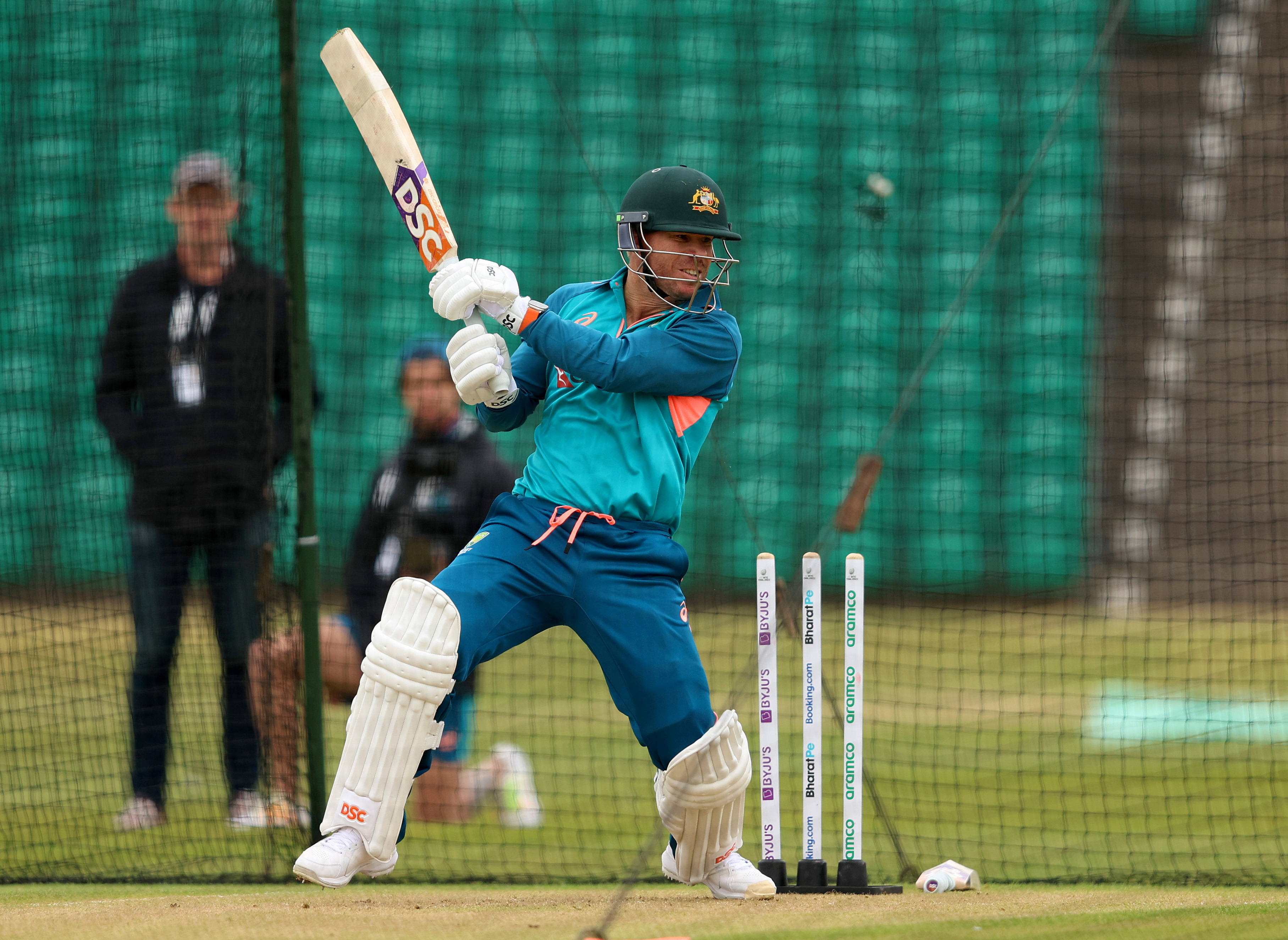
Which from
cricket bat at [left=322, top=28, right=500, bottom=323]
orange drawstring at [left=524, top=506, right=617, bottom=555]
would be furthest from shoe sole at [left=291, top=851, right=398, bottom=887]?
cricket bat at [left=322, top=28, right=500, bottom=323]

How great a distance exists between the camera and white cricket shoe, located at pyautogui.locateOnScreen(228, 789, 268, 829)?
522cm

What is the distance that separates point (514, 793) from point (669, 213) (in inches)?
109

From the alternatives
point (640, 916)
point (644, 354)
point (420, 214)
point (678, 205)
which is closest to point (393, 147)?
point (420, 214)

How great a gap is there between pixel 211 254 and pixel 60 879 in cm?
222

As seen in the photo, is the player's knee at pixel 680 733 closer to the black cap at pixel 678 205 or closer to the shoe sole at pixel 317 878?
the shoe sole at pixel 317 878

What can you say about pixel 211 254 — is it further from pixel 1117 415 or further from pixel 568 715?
pixel 1117 415

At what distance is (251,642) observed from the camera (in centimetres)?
518

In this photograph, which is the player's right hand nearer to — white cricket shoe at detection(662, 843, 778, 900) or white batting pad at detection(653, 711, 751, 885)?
→ white batting pad at detection(653, 711, 751, 885)

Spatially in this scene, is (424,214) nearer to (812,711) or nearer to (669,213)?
(669,213)

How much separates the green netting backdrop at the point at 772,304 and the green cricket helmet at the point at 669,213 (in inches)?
155

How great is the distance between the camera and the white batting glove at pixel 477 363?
3646mm

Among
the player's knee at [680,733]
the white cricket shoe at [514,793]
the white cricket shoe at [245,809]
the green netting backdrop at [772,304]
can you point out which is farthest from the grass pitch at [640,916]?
the green netting backdrop at [772,304]

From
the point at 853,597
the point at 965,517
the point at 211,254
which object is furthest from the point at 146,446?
the point at 965,517

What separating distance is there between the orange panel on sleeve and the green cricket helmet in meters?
0.22
